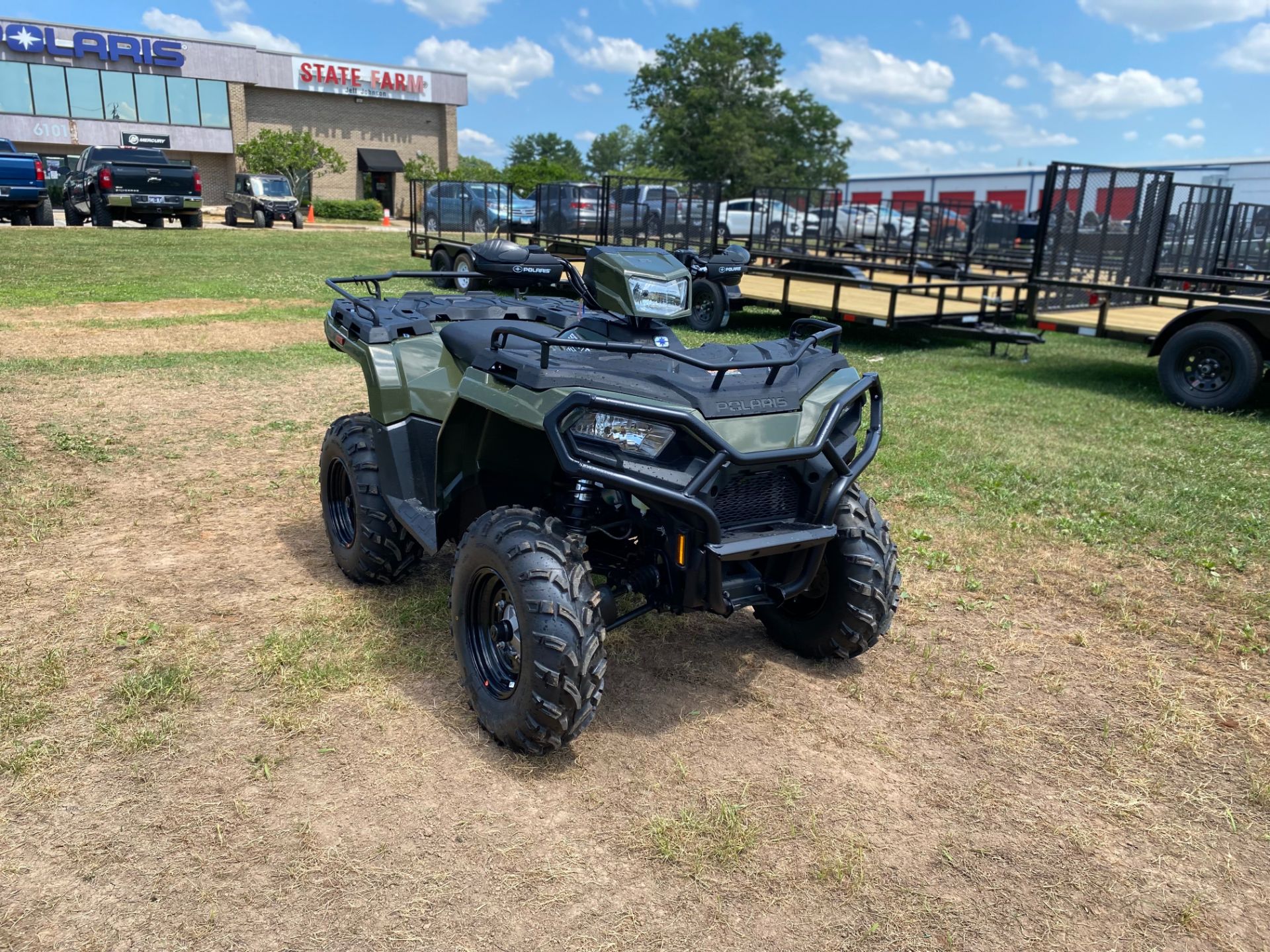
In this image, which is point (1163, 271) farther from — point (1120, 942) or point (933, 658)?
point (1120, 942)

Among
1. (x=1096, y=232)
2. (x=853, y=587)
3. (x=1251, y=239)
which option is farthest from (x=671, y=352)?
(x=1251, y=239)

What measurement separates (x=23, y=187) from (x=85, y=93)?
26.3 m

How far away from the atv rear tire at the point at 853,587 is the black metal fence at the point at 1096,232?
8.19 meters

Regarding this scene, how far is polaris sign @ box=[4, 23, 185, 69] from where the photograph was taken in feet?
147

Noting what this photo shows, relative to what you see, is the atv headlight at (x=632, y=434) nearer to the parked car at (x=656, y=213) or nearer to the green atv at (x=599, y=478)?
the green atv at (x=599, y=478)

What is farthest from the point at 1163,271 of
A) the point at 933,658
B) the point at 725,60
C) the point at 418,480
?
the point at 725,60

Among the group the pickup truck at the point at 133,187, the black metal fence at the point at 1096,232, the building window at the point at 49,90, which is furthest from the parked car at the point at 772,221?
the building window at the point at 49,90

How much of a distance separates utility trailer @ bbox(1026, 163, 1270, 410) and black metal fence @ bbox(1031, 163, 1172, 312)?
11mm

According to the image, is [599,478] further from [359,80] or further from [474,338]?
[359,80]

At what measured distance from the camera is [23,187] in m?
25.8

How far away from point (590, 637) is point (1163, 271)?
1284 centimetres

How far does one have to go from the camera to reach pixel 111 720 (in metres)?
3.26

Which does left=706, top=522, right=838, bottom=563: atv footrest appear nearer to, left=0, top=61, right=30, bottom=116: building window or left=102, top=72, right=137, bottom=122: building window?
left=0, top=61, right=30, bottom=116: building window

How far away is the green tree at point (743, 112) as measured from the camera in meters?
68.1
